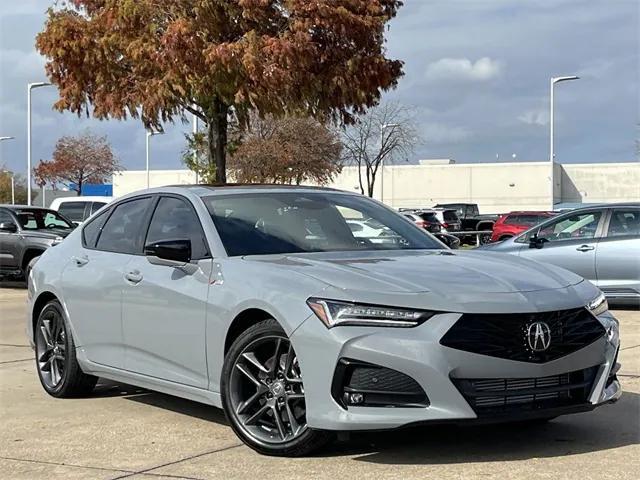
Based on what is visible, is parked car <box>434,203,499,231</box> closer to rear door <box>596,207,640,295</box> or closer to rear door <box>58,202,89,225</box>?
rear door <box>58,202,89,225</box>

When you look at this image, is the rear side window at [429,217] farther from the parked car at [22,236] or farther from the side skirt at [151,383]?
the side skirt at [151,383]

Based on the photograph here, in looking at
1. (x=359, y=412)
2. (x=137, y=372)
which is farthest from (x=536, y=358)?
(x=137, y=372)

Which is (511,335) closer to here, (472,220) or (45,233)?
(45,233)

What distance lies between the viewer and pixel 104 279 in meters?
6.56

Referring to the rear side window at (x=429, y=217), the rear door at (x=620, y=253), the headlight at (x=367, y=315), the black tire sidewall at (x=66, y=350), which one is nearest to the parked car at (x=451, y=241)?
the headlight at (x=367, y=315)

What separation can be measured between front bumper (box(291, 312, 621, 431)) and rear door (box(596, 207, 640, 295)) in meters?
7.99

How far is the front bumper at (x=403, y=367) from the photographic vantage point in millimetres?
4602

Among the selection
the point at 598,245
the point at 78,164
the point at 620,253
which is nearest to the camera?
the point at 620,253

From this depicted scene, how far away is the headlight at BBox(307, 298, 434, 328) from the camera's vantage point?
4.66 m

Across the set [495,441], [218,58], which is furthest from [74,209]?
[495,441]

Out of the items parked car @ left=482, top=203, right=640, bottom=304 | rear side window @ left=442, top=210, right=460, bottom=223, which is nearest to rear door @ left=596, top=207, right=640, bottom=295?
parked car @ left=482, top=203, right=640, bottom=304

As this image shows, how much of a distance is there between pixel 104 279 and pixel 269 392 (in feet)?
6.41

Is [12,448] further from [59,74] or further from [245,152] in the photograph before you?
[245,152]

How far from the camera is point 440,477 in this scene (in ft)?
15.1
